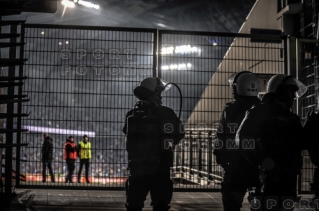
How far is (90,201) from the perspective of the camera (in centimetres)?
726

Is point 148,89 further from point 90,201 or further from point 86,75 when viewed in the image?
point 86,75

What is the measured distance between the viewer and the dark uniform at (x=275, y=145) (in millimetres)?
4191

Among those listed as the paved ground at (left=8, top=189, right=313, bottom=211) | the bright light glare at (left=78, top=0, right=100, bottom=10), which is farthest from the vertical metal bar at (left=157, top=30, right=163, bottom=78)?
the bright light glare at (left=78, top=0, right=100, bottom=10)

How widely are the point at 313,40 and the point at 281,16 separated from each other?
1978mm

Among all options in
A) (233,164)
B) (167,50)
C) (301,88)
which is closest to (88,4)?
(167,50)

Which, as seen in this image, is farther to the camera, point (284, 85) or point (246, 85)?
point (246, 85)

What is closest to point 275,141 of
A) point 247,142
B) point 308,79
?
point 247,142

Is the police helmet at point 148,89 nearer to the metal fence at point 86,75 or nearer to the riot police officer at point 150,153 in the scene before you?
the riot police officer at point 150,153

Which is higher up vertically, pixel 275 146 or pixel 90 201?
pixel 275 146

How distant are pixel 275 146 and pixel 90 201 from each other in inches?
150

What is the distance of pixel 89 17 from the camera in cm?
3134

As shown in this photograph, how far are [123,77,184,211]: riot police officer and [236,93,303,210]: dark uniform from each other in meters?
1.04

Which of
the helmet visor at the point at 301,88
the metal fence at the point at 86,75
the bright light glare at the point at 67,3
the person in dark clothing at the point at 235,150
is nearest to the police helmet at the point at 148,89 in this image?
the person in dark clothing at the point at 235,150

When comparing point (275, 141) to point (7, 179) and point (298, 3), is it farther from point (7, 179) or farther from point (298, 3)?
point (298, 3)
